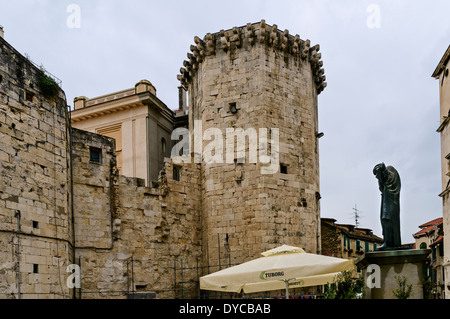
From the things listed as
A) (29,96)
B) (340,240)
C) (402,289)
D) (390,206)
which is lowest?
(340,240)

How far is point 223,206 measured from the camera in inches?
739

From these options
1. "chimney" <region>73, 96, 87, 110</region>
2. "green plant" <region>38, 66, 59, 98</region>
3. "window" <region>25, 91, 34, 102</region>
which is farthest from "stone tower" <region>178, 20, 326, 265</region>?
"chimney" <region>73, 96, 87, 110</region>

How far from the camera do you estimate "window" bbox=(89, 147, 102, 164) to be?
17.3 m

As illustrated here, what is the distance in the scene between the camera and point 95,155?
Answer: 17422 mm

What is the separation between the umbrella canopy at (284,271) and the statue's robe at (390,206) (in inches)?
40.8

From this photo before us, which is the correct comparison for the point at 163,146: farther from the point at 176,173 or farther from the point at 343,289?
the point at 343,289

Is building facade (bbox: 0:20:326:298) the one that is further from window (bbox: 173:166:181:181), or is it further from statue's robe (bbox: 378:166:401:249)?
statue's robe (bbox: 378:166:401:249)

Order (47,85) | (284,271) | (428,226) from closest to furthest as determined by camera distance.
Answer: (284,271) < (47,85) < (428,226)

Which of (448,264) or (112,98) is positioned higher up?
(112,98)

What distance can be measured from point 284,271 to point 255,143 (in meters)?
7.67

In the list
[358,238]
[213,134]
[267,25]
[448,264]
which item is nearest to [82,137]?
[213,134]

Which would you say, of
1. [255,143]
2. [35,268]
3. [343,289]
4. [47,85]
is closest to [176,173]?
[255,143]
